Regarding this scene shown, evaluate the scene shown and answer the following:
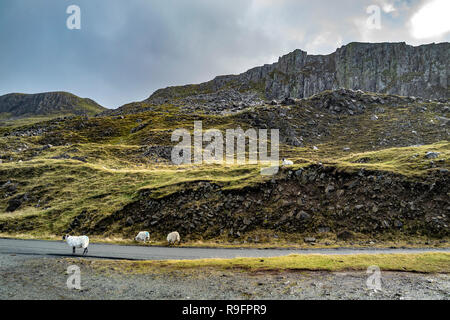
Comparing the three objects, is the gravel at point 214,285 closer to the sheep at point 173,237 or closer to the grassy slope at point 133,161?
the sheep at point 173,237

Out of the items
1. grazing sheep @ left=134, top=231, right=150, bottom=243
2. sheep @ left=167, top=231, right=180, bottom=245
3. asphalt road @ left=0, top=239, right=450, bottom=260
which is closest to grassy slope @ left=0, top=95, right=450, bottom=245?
grazing sheep @ left=134, top=231, right=150, bottom=243

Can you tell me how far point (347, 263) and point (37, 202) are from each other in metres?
57.8

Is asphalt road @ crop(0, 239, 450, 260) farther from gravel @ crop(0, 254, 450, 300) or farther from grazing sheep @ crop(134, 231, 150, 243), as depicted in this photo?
gravel @ crop(0, 254, 450, 300)

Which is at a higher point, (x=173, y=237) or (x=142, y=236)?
(x=173, y=237)

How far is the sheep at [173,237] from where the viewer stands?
31.9 metres

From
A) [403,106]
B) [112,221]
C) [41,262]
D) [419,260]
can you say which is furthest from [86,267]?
[403,106]

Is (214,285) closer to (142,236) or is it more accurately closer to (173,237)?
(173,237)

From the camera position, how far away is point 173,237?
32.1m

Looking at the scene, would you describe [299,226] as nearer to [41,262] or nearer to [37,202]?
[41,262]

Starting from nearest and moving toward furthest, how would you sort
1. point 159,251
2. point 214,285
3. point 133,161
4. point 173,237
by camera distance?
point 214,285
point 159,251
point 173,237
point 133,161

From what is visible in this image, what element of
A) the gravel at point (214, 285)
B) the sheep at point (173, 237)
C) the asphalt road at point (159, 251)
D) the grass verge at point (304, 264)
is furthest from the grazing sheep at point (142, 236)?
the gravel at point (214, 285)

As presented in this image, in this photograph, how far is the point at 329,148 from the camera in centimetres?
8569

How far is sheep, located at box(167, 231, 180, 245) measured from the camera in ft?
105

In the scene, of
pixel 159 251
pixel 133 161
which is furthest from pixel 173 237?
pixel 133 161
